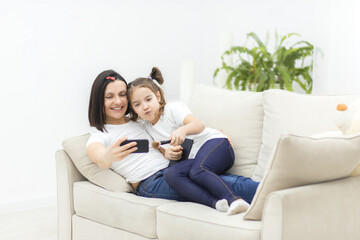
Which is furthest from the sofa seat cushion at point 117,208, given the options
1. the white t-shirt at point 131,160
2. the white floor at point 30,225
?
the white floor at point 30,225

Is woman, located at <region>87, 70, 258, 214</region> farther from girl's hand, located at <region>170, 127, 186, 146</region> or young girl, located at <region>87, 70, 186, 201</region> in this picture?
girl's hand, located at <region>170, 127, 186, 146</region>

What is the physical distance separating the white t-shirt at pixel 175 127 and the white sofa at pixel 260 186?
0.14 metres

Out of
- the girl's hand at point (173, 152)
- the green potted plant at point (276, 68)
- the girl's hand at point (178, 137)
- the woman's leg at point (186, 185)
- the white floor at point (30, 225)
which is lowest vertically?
the white floor at point (30, 225)

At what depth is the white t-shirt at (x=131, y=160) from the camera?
7.40ft

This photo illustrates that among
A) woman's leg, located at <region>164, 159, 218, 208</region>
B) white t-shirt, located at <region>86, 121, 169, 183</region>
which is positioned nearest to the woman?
white t-shirt, located at <region>86, 121, 169, 183</region>

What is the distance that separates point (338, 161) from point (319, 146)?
4.6 inches

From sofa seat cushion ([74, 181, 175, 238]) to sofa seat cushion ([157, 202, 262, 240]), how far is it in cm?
7

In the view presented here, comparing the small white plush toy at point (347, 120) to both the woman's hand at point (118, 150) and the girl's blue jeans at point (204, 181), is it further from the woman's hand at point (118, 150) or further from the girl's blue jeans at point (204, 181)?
the woman's hand at point (118, 150)

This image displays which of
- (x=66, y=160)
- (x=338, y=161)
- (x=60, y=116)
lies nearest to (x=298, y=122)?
(x=338, y=161)

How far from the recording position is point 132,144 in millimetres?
2082

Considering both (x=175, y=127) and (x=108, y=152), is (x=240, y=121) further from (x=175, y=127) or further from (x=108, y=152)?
(x=108, y=152)

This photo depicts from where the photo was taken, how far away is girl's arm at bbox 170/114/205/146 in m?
2.11

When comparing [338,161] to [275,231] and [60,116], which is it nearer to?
[275,231]

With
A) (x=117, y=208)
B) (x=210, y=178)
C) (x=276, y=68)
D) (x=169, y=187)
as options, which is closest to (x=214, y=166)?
(x=210, y=178)
